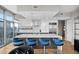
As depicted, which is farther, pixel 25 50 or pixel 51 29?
pixel 51 29

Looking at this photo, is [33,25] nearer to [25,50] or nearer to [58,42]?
[58,42]

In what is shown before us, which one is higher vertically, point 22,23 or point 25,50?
point 22,23

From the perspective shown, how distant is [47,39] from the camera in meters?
6.38
